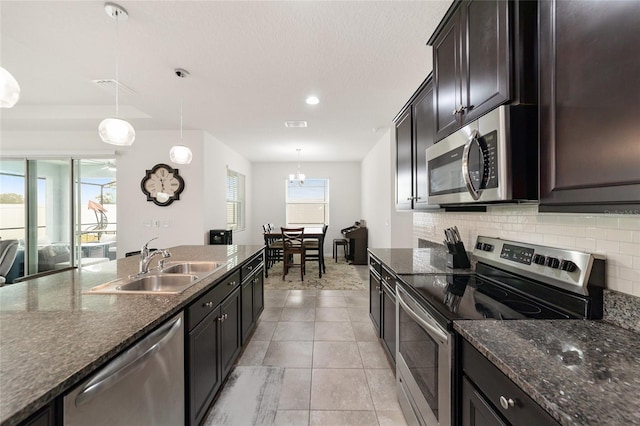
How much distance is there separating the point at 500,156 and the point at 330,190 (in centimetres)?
635

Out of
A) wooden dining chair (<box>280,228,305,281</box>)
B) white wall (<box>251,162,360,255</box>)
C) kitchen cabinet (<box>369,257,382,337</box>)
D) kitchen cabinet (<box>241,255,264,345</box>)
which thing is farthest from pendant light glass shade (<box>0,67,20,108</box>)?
white wall (<box>251,162,360,255</box>)

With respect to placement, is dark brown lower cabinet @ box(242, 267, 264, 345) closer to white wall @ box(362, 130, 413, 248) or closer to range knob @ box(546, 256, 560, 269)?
range knob @ box(546, 256, 560, 269)

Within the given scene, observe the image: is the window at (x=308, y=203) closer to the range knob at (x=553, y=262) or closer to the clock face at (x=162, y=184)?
the clock face at (x=162, y=184)

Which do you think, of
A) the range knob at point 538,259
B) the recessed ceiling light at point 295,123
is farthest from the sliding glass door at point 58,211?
the range knob at point 538,259

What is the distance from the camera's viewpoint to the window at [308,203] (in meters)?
7.41

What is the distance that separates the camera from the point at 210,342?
5.35 feet

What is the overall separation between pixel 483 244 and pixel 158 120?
14.0 feet

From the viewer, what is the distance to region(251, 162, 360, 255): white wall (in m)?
7.36

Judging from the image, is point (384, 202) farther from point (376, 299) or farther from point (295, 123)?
point (376, 299)

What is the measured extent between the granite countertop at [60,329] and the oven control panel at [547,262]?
167 cm

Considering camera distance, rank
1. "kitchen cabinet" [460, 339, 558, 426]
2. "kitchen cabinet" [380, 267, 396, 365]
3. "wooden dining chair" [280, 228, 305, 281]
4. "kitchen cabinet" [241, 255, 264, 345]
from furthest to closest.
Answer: "wooden dining chair" [280, 228, 305, 281], "kitchen cabinet" [241, 255, 264, 345], "kitchen cabinet" [380, 267, 396, 365], "kitchen cabinet" [460, 339, 558, 426]

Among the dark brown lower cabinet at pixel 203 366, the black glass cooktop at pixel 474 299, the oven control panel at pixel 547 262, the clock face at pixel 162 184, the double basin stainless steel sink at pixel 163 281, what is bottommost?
the dark brown lower cabinet at pixel 203 366

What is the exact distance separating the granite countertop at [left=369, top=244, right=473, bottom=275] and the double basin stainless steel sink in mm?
1319

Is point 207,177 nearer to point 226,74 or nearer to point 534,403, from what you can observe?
point 226,74
